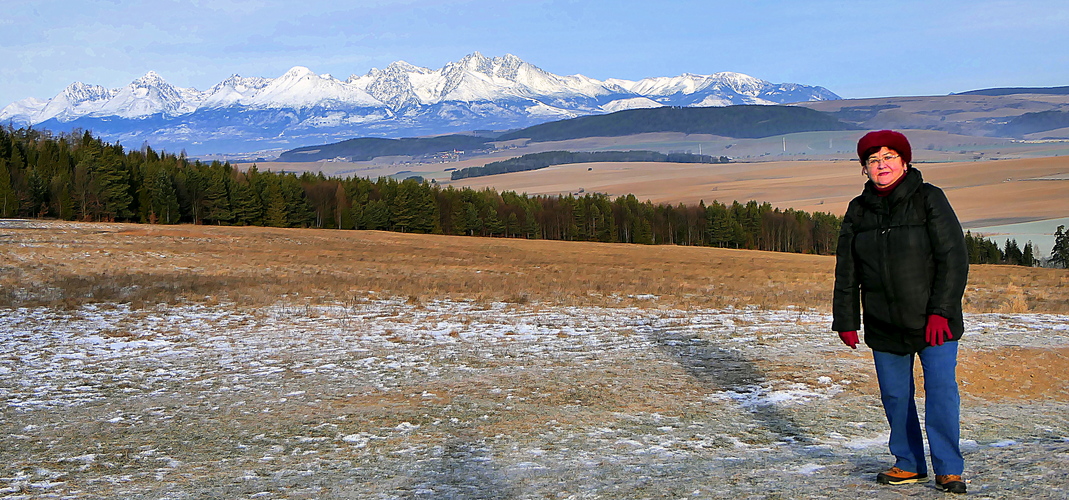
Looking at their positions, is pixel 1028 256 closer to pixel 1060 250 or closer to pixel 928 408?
pixel 1060 250

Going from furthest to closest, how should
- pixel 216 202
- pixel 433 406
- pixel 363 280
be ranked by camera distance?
1. pixel 216 202
2. pixel 363 280
3. pixel 433 406

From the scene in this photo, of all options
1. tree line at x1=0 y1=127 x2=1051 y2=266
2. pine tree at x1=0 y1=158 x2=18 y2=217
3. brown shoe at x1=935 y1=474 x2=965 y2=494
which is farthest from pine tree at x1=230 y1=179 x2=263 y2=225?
brown shoe at x1=935 y1=474 x2=965 y2=494

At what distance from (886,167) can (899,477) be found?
2.53 meters

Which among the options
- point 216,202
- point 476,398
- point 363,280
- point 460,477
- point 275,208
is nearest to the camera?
point 460,477

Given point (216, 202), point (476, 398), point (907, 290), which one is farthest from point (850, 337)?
point (216, 202)

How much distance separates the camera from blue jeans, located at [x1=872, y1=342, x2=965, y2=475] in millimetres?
6754

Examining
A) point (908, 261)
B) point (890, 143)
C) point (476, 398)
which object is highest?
point (890, 143)

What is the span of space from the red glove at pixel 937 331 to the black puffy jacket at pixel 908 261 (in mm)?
49

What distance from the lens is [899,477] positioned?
272 inches

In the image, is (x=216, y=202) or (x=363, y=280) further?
(x=216, y=202)

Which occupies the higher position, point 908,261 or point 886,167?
point 886,167

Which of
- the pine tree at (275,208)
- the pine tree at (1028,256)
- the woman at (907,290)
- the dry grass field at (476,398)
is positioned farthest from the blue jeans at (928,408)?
the pine tree at (1028,256)

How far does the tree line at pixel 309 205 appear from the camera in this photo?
9562 centimetres

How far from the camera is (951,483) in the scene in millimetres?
6637
